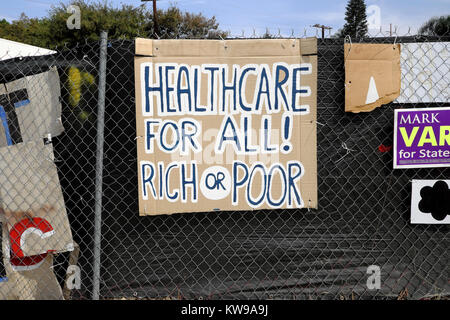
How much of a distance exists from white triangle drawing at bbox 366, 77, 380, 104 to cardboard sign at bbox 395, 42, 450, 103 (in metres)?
0.17

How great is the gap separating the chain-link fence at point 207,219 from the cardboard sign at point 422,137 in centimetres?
7

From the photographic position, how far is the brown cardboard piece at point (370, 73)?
8.81 ft

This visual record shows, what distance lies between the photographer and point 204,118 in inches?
104

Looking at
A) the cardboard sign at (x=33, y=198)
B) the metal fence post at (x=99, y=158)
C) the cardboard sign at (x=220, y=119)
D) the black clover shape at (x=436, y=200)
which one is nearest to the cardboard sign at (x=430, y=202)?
the black clover shape at (x=436, y=200)

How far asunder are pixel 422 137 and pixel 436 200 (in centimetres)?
46

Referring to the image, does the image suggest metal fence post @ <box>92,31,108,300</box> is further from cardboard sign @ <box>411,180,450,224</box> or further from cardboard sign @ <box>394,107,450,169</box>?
cardboard sign @ <box>411,180,450,224</box>

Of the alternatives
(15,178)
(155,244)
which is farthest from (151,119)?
(15,178)

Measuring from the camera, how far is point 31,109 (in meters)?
2.74

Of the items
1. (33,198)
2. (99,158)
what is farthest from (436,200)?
(33,198)

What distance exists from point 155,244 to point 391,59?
2.11m

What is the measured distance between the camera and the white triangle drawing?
2688 mm

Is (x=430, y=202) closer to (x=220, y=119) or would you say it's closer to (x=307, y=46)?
(x=307, y=46)

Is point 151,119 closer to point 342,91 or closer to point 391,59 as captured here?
point 342,91

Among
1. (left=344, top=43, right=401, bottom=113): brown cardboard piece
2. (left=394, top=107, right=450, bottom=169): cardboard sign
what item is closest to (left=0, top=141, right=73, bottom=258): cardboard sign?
(left=344, top=43, right=401, bottom=113): brown cardboard piece
